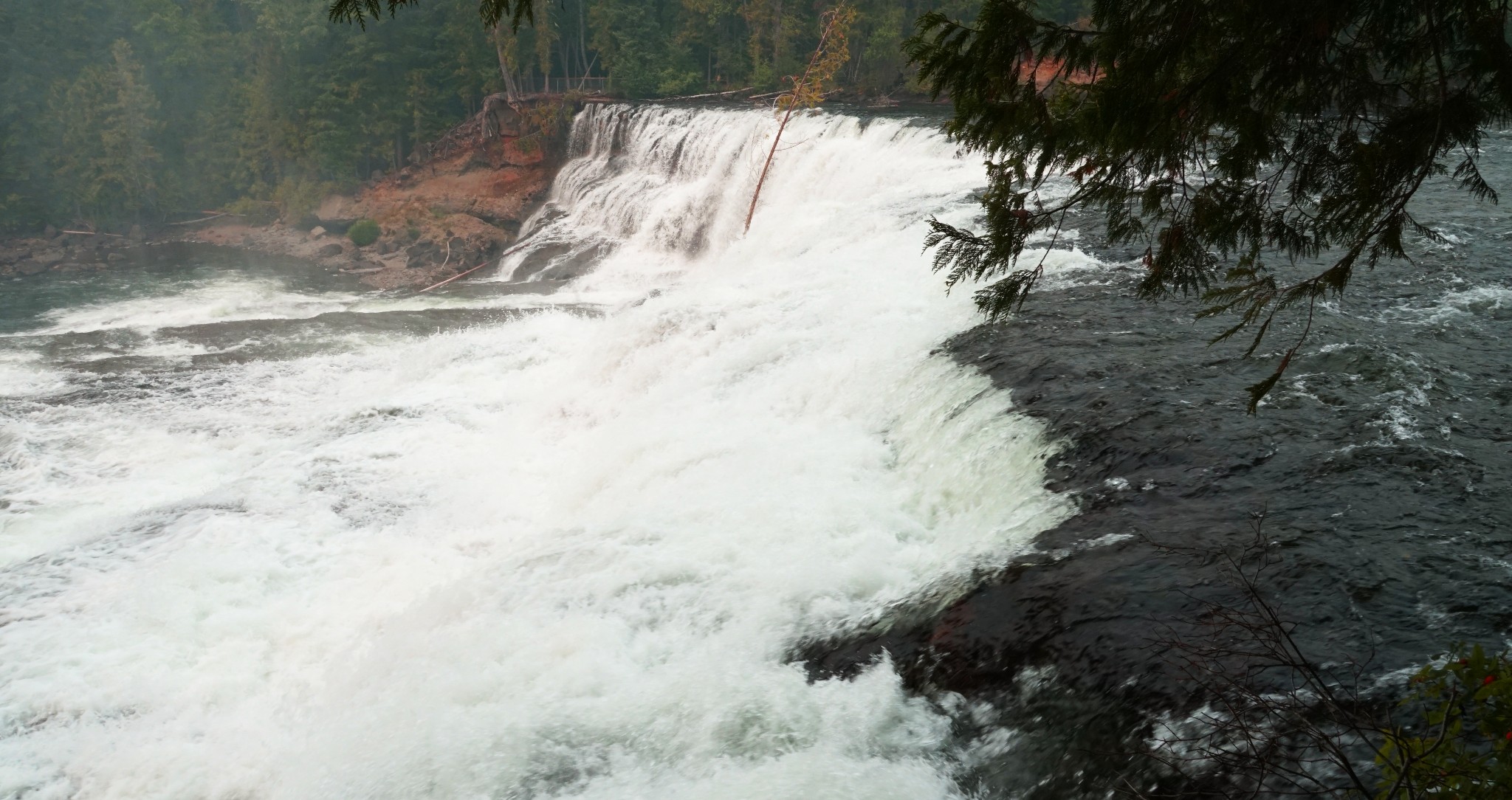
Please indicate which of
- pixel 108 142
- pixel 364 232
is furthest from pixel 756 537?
pixel 108 142

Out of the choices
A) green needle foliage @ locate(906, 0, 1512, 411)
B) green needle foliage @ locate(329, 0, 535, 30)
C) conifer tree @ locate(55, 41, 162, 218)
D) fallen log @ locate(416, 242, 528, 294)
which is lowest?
fallen log @ locate(416, 242, 528, 294)

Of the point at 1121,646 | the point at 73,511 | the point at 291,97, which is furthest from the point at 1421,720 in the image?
the point at 291,97

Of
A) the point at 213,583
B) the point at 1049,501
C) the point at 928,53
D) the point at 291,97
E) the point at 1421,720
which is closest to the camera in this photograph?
the point at 1421,720

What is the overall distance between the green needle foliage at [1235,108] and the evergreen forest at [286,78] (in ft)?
85.2

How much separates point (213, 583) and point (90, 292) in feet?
65.0

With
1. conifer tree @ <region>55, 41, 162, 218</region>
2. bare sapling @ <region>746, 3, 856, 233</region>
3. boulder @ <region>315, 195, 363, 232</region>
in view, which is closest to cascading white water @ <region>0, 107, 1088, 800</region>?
bare sapling @ <region>746, 3, 856, 233</region>

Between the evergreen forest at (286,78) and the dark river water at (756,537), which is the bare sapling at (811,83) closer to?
the dark river water at (756,537)

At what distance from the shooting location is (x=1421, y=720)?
11.8 feet

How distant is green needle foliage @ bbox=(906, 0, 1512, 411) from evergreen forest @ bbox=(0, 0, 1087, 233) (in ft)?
85.2

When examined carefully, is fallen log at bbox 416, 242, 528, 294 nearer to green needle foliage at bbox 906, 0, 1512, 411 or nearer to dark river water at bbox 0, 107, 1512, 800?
dark river water at bbox 0, 107, 1512, 800

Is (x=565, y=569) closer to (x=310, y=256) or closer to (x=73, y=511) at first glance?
(x=73, y=511)

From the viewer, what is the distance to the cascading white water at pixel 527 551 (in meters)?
4.99

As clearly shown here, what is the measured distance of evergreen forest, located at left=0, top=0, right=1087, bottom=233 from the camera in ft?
95.8

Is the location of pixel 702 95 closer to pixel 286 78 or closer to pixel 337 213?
pixel 337 213
